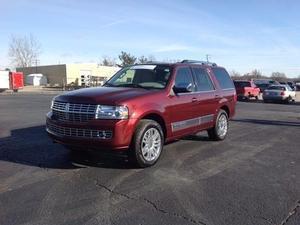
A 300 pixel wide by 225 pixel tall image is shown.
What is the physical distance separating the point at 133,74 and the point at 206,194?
11.7 feet

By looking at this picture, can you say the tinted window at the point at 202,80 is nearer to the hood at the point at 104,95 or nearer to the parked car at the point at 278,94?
the hood at the point at 104,95

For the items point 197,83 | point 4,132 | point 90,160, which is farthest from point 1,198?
point 4,132

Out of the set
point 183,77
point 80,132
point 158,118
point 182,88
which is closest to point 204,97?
point 183,77

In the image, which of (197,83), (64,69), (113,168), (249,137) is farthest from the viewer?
(64,69)

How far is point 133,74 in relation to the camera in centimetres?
852

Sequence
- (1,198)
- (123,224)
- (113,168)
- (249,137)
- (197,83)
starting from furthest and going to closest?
(249,137) < (197,83) < (113,168) < (1,198) < (123,224)

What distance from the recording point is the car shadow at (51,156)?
734 centimetres

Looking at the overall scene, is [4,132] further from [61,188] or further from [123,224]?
[123,224]

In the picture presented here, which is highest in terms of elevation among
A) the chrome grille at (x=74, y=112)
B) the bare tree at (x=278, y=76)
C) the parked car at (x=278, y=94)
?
the chrome grille at (x=74, y=112)

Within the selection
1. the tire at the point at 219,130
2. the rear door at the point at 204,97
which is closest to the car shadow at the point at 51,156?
the rear door at the point at 204,97

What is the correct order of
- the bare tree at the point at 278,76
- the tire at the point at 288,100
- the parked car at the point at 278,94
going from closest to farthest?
the parked car at the point at 278,94 → the tire at the point at 288,100 → the bare tree at the point at 278,76

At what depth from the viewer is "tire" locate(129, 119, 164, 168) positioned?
→ 6.96m

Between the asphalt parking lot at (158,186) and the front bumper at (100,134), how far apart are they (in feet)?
1.52

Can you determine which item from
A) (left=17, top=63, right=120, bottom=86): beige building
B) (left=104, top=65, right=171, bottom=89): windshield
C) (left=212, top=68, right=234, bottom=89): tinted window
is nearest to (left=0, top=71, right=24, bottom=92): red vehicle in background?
(left=17, top=63, right=120, bottom=86): beige building
